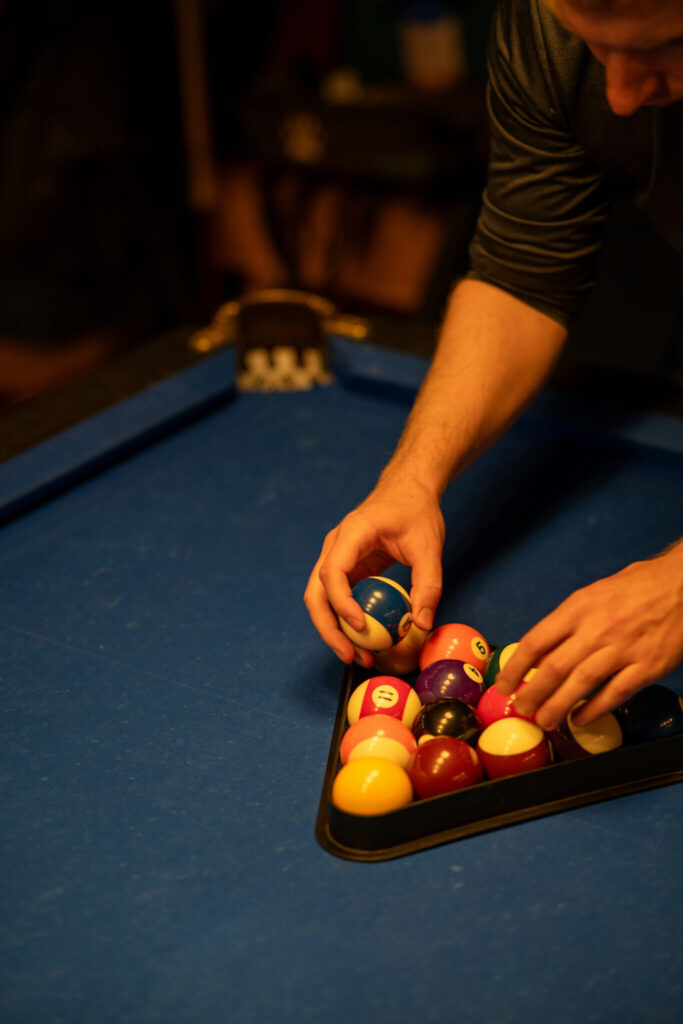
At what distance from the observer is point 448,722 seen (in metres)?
1.16

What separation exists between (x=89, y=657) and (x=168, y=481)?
0.51m

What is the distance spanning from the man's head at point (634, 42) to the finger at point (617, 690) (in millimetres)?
643

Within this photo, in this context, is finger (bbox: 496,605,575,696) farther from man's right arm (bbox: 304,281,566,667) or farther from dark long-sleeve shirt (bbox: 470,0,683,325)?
dark long-sleeve shirt (bbox: 470,0,683,325)

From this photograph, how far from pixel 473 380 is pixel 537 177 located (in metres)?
0.35

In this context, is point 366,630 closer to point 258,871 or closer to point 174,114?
point 258,871

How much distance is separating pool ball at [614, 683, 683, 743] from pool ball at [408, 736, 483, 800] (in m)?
0.19

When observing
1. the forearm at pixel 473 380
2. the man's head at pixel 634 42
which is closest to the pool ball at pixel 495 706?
the forearm at pixel 473 380

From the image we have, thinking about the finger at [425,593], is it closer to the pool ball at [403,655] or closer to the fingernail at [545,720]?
the pool ball at [403,655]

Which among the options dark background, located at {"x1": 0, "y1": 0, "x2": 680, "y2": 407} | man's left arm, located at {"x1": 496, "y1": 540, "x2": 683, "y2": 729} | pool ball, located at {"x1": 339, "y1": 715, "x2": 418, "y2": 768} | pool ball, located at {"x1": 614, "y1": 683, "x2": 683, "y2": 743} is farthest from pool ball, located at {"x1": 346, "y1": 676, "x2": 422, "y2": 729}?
dark background, located at {"x1": 0, "y1": 0, "x2": 680, "y2": 407}

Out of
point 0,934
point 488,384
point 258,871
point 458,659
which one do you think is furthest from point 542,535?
point 0,934

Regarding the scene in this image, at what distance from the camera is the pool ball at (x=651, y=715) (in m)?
1.14

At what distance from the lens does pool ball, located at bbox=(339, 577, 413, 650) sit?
1.23 meters

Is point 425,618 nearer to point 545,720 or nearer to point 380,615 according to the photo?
point 380,615

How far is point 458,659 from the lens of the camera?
4.16 ft
